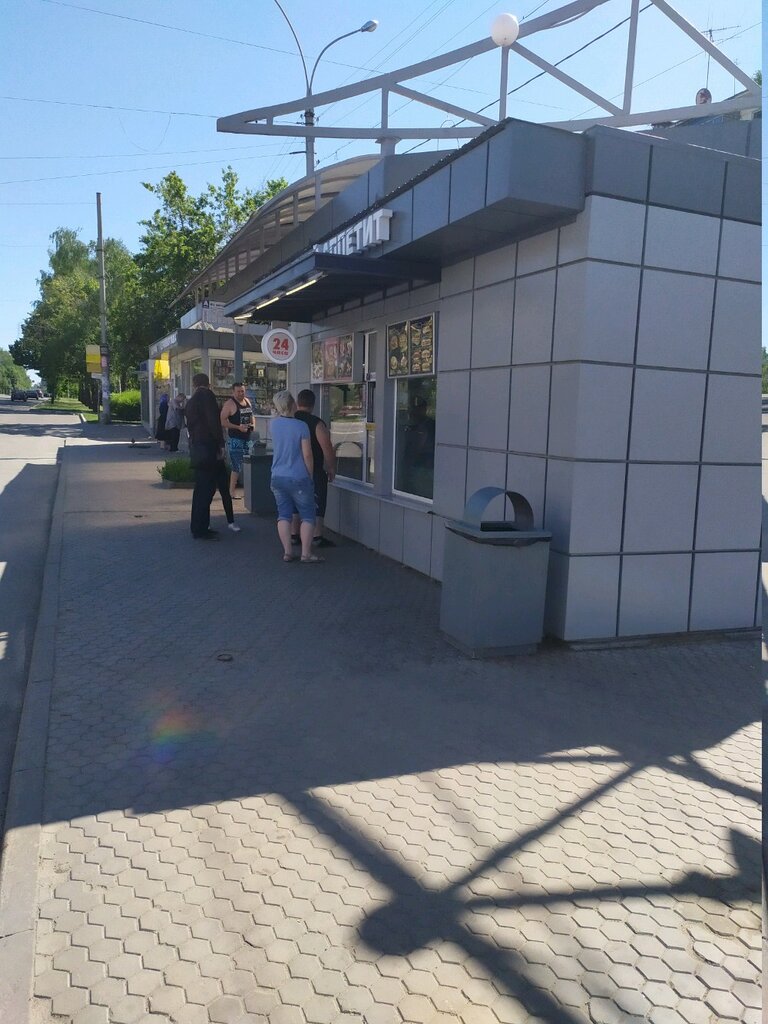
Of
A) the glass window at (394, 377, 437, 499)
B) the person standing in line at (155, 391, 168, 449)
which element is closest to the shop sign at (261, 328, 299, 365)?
the glass window at (394, 377, 437, 499)

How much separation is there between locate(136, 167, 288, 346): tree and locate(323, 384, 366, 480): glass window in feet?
94.0

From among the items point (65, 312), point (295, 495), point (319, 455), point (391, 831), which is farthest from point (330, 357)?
point (65, 312)

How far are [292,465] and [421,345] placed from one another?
1.76m

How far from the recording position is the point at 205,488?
8859 millimetres

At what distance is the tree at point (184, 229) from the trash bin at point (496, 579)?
112 feet

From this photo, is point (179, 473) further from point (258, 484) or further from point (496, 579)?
point (496, 579)

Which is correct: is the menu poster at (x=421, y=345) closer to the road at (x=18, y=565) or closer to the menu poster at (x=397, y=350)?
the menu poster at (x=397, y=350)

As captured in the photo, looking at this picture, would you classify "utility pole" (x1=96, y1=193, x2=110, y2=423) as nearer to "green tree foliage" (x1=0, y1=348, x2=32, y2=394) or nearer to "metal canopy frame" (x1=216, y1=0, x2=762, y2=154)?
"metal canopy frame" (x1=216, y1=0, x2=762, y2=154)


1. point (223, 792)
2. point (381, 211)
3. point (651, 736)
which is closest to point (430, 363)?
point (381, 211)

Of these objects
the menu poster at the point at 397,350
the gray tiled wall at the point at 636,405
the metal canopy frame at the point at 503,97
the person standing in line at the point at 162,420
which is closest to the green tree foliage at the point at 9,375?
the person standing in line at the point at 162,420

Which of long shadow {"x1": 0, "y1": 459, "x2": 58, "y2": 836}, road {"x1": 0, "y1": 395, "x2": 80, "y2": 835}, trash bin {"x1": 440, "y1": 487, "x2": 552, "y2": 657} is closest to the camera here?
long shadow {"x1": 0, "y1": 459, "x2": 58, "y2": 836}

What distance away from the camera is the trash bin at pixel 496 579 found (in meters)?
4.92

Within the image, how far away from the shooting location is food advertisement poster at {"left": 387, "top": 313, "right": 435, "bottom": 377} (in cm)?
725

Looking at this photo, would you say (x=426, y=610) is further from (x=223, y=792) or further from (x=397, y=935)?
(x=397, y=935)
